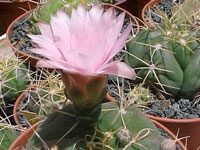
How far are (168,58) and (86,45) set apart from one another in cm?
54

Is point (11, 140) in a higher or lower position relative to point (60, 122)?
lower

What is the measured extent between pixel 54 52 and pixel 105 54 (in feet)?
0.23

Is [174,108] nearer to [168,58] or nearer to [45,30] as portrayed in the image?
[168,58]

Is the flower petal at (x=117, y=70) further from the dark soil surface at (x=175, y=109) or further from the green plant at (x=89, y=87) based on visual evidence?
the dark soil surface at (x=175, y=109)

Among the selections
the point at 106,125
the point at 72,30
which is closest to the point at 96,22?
the point at 72,30

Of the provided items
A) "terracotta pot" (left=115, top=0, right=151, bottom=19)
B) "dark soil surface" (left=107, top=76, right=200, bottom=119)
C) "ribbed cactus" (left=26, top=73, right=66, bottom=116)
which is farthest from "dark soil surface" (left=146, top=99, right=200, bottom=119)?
"terracotta pot" (left=115, top=0, right=151, bottom=19)

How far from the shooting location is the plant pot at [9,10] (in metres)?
1.83

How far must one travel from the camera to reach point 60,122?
73cm

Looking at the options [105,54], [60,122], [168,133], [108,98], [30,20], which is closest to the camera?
[105,54]

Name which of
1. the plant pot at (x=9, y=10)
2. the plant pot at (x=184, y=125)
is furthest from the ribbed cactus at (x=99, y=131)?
the plant pot at (x=9, y=10)

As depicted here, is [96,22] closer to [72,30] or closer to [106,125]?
[72,30]

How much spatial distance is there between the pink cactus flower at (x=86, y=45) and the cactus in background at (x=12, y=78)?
24.5 inches

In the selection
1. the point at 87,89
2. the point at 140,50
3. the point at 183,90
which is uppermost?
the point at 87,89

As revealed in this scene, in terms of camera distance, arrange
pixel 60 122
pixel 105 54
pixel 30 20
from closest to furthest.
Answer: pixel 105 54, pixel 60 122, pixel 30 20
